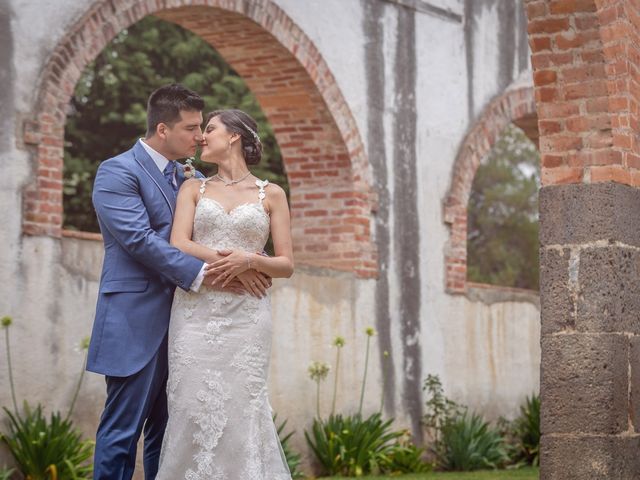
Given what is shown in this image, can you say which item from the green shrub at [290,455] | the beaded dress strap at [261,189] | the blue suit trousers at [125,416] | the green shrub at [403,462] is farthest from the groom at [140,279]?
the green shrub at [403,462]

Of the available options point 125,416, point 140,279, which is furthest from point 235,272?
point 125,416

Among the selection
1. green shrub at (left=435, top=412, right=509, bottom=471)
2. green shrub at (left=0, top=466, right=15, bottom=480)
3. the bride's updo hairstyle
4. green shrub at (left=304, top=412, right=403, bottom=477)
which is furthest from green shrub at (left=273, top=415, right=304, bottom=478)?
the bride's updo hairstyle

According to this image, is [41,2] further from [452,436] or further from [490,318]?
[490,318]

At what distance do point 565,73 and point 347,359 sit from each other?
13.3ft

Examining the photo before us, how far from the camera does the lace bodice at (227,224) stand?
5535 millimetres

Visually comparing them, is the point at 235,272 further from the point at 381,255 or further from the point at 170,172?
the point at 381,255

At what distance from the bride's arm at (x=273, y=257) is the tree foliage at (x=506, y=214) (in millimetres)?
18823

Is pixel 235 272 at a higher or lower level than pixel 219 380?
higher

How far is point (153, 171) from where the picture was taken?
565 cm

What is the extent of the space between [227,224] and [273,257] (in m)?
0.24

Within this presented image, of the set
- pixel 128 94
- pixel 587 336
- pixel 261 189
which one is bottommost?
pixel 587 336

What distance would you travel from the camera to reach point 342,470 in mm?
9648

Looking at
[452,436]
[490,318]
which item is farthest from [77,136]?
[452,436]

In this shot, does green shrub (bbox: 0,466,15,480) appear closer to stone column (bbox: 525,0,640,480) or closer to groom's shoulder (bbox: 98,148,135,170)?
groom's shoulder (bbox: 98,148,135,170)
